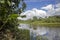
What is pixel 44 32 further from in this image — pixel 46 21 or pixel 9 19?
pixel 9 19

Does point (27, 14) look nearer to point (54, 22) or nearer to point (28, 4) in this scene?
point (28, 4)

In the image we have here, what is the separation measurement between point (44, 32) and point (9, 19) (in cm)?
50

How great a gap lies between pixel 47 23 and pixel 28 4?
36 cm

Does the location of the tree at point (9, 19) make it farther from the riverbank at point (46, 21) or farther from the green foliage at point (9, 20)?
the riverbank at point (46, 21)

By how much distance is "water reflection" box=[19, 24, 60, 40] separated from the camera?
3.42 meters

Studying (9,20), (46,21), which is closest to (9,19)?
(9,20)

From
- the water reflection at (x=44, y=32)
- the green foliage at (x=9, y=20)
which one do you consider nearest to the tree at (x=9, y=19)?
the green foliage at (x=9, y=20)

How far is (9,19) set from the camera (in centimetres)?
336

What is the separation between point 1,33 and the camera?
11.2ft

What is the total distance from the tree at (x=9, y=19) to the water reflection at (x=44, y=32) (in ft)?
0.40

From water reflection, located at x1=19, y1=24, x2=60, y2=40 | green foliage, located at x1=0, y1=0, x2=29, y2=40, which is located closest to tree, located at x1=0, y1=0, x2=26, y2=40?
green foliage, located at x1=0, y1=0, x2=29, y2=40

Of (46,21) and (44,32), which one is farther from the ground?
(46,21)

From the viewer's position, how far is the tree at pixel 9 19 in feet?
11.0

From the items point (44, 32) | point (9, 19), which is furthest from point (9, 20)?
point (44, 32)
